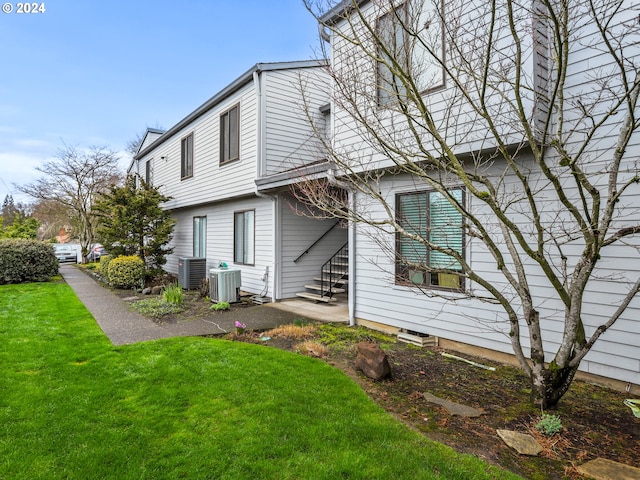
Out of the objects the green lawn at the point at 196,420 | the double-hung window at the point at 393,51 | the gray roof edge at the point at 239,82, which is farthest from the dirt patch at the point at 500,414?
the gray roof edge at the point at 239,82

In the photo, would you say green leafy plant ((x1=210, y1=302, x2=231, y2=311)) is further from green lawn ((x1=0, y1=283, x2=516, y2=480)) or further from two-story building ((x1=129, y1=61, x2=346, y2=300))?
green lawn ((x1=0, y1=283, x2=516, y2=480))

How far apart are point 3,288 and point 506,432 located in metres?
12.6

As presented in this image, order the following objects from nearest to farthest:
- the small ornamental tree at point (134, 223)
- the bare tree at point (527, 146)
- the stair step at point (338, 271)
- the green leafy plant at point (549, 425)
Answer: the green leafy plant at point (549, 425) → the bare tree at point (527, 146) → the stair step at point (338, 271) → the small ornamental tree at point (134, 223)

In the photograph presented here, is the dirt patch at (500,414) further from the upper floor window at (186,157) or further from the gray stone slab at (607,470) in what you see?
the upper floor window at (186,157)

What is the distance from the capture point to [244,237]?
32.8ft

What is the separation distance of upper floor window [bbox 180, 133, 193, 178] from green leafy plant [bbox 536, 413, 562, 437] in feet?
38.5

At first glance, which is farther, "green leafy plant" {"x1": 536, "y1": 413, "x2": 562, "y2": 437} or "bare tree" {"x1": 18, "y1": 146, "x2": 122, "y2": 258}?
"bare tree" {"x1": 18, "y1": 146, "x2": 122, "y2": 258}

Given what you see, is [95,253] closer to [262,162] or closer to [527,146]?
[262,162]

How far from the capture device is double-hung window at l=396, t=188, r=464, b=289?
16.6ft

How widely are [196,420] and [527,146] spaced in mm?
4525

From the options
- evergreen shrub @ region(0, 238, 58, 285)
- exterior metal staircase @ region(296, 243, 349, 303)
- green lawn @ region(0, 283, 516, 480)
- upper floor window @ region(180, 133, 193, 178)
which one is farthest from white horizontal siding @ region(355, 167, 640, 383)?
evergreen shrub @ region(0, 238, 58, 285)

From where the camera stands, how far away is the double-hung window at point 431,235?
505 centimetres

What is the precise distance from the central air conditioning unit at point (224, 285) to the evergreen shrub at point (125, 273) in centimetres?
374

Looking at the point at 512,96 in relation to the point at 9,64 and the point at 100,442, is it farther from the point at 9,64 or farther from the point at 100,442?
the point at 9,64
